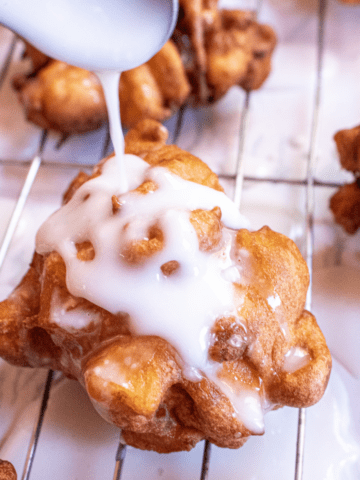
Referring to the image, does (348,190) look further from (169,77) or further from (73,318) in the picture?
(73,318)

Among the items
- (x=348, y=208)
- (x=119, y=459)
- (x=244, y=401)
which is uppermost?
(x=348, y=208)

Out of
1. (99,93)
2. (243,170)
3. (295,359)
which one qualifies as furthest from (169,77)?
(295,359)

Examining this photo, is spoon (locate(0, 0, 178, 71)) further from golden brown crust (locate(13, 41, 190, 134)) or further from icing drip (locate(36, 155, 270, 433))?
golden brown crust (locate(13, 41, 190, 134))

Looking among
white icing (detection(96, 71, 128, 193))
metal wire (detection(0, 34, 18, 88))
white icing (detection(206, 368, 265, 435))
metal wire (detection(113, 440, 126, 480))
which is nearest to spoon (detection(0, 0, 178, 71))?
white icing (detection(96, 71, 128, 193))

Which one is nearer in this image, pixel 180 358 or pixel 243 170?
pixel 180 358

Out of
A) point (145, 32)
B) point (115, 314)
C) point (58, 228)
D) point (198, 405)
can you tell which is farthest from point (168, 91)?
point (198, 405)
